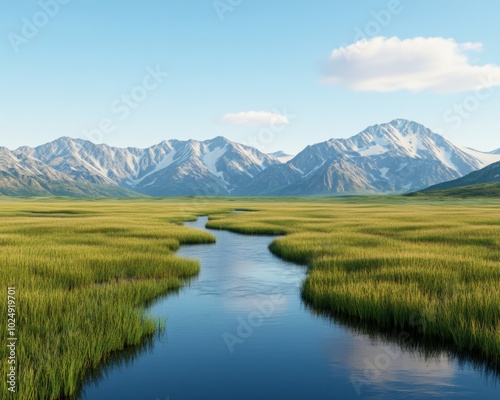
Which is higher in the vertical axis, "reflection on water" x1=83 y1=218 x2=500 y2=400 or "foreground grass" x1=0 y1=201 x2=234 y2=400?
"foreground grass" x1=0 y1=201 x2=234 y2=400

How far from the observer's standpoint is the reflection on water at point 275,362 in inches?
476

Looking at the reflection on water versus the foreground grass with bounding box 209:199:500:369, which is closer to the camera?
the reflection on water

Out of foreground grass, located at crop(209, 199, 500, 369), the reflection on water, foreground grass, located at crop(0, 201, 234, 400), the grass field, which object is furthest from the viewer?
foreground grass, located at crop(209, 199, 500, 369)

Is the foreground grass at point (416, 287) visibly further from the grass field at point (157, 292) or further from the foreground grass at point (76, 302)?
the foreground grass at point (76, 302)

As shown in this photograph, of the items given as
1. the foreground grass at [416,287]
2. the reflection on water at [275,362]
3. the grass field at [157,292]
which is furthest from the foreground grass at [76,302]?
the foreground grass at [416,287]

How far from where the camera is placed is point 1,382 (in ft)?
33.5

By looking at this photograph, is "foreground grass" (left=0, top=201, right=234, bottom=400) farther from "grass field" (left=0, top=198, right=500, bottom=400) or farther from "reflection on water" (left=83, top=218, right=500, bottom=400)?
"reflection on water" (left=83, top=218, right=500, bottom=400)

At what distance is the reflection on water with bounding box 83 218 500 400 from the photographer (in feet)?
39.7

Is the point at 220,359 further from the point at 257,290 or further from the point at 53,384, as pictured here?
the point at 257,290

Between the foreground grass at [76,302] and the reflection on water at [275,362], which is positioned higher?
the foreground grass at [76,302]

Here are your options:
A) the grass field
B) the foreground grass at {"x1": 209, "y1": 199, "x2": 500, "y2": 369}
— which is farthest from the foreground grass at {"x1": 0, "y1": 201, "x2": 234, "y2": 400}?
the foreground grass at {"x1": 209, "y1": 199, "x2": 500, "y2": 369}

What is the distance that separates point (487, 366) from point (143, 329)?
10942 mm

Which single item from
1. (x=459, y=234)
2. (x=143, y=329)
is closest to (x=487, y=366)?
(x=143, y=329)

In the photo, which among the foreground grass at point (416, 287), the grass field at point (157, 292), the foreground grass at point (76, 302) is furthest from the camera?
the foreground grass at point (416, 287)
